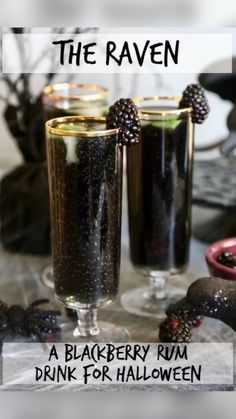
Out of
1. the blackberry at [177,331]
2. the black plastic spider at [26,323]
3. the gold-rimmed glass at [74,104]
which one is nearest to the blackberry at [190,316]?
the blackberry at [177,331]

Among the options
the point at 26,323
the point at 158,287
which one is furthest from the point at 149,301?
the point at 26,323

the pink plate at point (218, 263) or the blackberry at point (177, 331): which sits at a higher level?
the pink plate at point (218, 263)

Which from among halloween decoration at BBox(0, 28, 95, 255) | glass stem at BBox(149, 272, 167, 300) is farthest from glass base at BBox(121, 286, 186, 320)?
halloween decoration at BBox(0, 28, 95, 255)

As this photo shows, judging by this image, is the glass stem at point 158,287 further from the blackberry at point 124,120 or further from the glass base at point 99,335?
the blackberry at point 124,120

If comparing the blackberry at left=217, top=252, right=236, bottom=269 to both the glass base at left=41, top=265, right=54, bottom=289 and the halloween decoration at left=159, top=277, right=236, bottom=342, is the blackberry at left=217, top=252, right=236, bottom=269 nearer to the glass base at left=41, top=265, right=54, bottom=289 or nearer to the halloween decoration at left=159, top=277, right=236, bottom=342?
the halloween decoration at left=159, top=277, right=236, bottom=342

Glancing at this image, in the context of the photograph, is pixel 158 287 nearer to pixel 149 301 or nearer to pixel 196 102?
pixel 149 301

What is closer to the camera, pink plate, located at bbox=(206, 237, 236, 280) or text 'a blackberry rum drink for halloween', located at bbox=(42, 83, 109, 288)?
pink plate, located at bbox=(206, 237, 236, 280)
